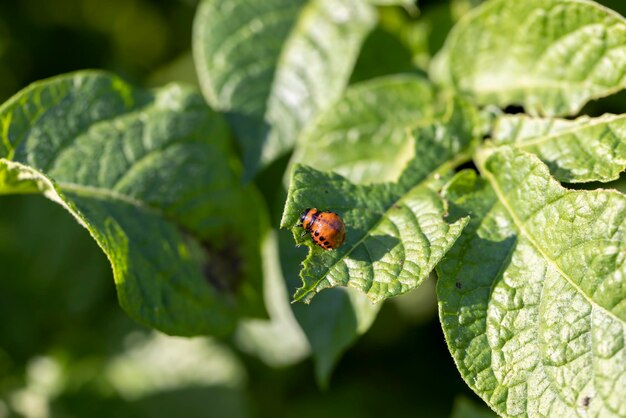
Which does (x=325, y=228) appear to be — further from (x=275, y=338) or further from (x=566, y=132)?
(x=275, y=338)

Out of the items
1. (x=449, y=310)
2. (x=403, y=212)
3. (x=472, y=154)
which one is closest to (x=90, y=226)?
(x=403, y=212)

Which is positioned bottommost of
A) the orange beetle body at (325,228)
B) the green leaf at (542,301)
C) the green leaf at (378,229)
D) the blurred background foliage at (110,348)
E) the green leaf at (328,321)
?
the blurred background foliage at (110,348)

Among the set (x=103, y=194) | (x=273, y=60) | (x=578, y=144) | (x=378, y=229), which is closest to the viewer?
(x=378, y=229)

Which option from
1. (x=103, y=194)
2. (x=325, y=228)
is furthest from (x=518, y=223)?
(x=103, y=194)

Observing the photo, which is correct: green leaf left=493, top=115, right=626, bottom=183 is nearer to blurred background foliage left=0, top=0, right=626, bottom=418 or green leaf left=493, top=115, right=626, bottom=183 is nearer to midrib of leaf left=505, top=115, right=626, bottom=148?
midrib of leaf left=505, top=115, right=626, bottom=148

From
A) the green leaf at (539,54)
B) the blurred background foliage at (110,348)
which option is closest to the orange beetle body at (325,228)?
the green leaf at (539,54)

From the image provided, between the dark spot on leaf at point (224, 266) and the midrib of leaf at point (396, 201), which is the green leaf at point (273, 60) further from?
the midrib of leaf at point (396, 201)
